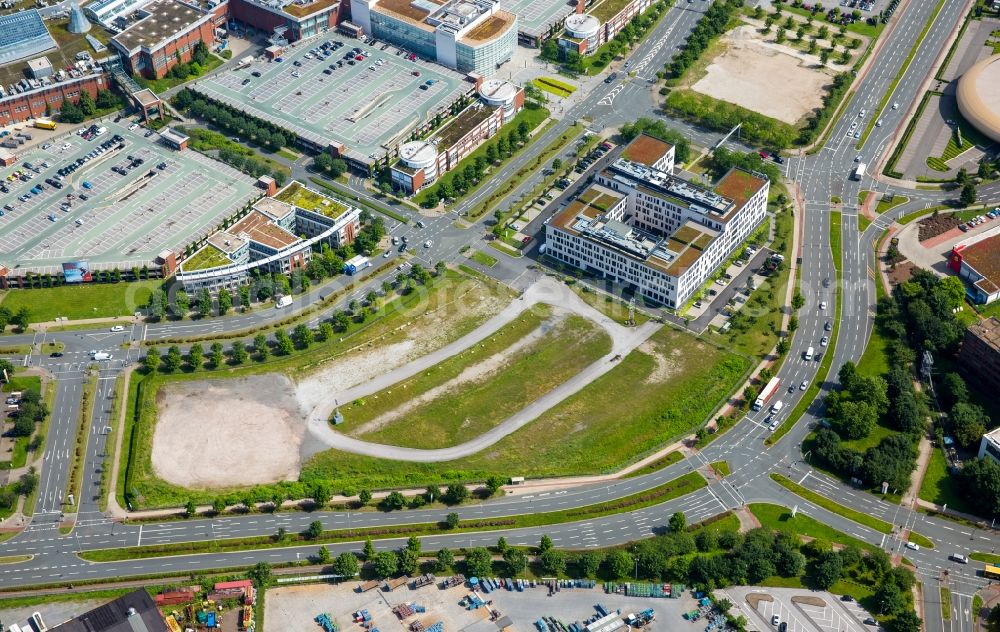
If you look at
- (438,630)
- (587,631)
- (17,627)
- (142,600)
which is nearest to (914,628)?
(587,631)

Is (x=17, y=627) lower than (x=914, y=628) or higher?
lower


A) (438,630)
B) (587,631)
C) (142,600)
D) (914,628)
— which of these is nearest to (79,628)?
(142,600)

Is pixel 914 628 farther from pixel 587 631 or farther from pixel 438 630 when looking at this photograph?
pixel 438 630

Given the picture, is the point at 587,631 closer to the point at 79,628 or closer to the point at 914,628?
the point at 914,628

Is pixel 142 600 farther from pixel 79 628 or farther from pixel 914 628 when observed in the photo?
pixel 914 628
